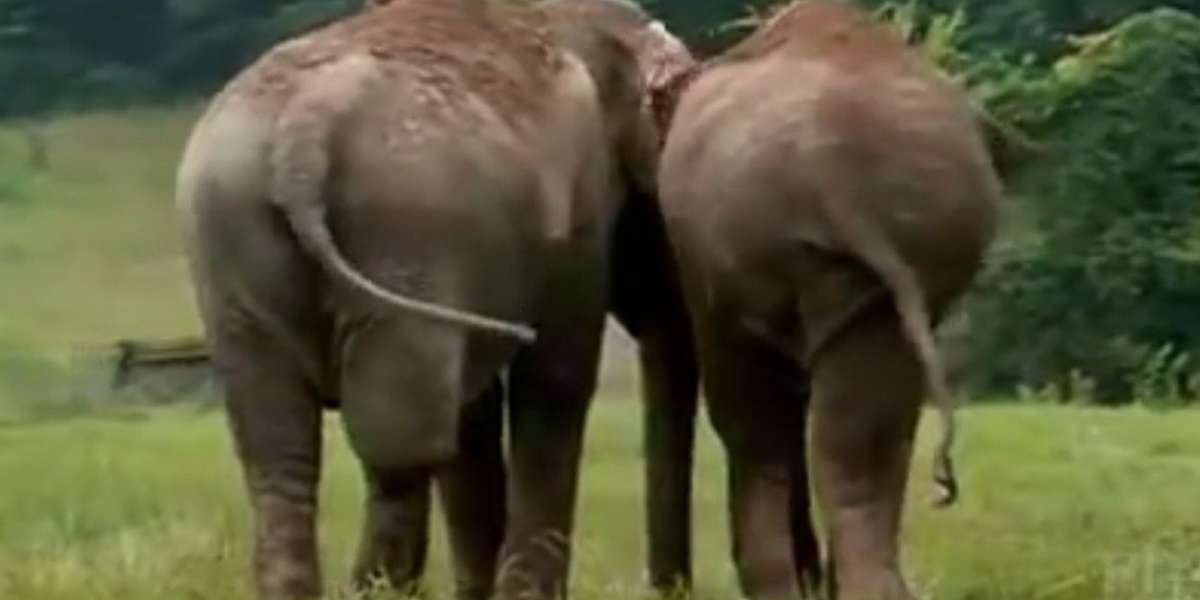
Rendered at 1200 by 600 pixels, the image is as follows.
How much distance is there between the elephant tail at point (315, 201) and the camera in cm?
827

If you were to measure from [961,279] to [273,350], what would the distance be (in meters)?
1.52

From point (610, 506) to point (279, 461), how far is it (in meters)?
7.60

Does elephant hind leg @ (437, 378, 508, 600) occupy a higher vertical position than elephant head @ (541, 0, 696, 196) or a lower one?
lower

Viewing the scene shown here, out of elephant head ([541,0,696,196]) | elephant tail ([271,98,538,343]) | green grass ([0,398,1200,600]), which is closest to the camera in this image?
elephant tail ([271,98,538,343])

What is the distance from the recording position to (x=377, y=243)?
8.45 m

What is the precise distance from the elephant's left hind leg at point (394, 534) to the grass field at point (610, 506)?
308 mm

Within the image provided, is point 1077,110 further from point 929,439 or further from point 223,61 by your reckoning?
point 929,439

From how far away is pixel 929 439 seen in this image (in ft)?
56.2

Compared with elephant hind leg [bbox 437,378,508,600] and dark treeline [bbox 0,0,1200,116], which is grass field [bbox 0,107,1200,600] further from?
dark treeline [bbox 0,0,1200,116]

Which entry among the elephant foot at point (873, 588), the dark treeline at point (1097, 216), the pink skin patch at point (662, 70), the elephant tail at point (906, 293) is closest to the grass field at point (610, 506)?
the elephant foot at point (873, 588)

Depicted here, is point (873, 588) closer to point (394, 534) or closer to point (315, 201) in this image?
point (394, 534)

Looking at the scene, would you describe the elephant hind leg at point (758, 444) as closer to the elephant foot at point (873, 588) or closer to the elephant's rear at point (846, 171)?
the elephant's rear at point (846, 171)

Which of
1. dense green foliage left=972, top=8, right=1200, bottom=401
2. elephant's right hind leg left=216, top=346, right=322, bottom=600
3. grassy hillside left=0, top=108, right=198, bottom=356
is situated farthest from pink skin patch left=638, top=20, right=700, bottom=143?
dense green foliage left=972, top=8, right=1200, bottom=401

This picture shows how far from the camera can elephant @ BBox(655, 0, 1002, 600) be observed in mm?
8727
